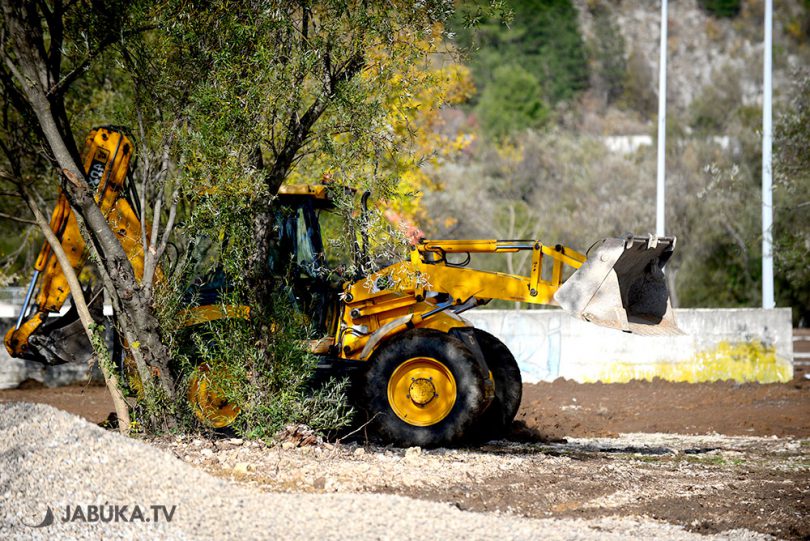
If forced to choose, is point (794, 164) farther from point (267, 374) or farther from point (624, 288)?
point (267, 374)

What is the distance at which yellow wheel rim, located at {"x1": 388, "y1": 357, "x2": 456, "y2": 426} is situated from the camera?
10.6 meters

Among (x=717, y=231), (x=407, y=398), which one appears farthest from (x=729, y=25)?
(x=407, y=398)

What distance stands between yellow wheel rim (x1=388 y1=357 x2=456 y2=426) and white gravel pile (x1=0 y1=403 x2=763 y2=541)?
2.88 meters

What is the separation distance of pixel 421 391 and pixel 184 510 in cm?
398

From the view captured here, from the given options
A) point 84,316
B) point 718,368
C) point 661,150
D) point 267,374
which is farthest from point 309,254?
point 661,150

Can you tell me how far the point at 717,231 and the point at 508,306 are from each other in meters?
11.1

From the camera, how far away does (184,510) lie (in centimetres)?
707

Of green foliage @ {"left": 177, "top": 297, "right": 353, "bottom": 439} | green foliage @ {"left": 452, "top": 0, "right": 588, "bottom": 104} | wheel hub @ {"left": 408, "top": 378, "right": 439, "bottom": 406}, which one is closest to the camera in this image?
green foliage @ {"left": 177, "top": 297, "right": 353, "bottom": 439}

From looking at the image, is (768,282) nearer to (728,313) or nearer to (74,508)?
(728,313)

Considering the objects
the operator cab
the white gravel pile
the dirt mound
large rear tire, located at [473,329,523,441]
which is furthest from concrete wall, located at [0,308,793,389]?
the white gravel pile

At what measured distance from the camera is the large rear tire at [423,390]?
1049cm

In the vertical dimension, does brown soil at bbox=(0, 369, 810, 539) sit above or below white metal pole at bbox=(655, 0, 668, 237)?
below

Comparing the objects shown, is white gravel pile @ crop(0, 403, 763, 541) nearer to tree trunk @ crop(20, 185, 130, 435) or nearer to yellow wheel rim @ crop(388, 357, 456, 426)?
tree trunk @ crop(20, 185, 130, 435)

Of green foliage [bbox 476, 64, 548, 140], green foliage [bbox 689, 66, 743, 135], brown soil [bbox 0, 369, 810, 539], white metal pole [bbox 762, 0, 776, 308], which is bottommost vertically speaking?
brown soil [bbox 0, 369, 810, 539]
